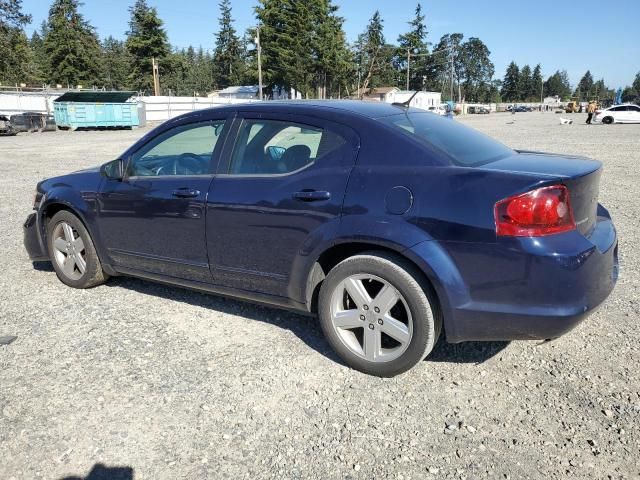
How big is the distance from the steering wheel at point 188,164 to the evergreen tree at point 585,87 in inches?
7262

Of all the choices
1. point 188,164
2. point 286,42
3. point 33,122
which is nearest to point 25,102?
point 33,122

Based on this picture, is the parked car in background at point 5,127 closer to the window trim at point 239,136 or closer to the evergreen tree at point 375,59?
the window trim at point 239,136

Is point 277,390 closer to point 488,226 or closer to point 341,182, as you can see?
point 341,182

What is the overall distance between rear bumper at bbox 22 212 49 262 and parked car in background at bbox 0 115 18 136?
28.3m

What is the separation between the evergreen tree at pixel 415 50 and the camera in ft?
366

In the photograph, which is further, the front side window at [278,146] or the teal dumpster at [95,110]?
the teal dumpster at [95,110]

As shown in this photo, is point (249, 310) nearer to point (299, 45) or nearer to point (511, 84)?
point (299, 45)

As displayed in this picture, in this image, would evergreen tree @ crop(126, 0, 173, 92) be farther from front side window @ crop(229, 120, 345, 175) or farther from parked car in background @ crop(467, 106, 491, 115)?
front side window @ crop(229, 120, 345, 175)

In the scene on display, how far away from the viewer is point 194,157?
4.13 m

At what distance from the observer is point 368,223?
310 cm

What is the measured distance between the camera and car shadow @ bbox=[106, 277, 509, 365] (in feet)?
11.7

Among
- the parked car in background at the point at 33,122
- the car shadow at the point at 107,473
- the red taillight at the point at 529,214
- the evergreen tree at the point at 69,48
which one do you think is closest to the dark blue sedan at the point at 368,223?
the red taillight at the point at 529,214

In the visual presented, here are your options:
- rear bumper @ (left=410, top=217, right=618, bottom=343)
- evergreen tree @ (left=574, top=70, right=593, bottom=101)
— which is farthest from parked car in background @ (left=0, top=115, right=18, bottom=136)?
evergreen tree @ (left=574, top=70, right=593, bottom=101)

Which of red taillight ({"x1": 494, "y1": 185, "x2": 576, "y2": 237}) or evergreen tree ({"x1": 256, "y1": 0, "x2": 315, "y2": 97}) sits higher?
evergreen tree ({"x1": 256, "y1": 0, "x2": 315, "y2": 97})
